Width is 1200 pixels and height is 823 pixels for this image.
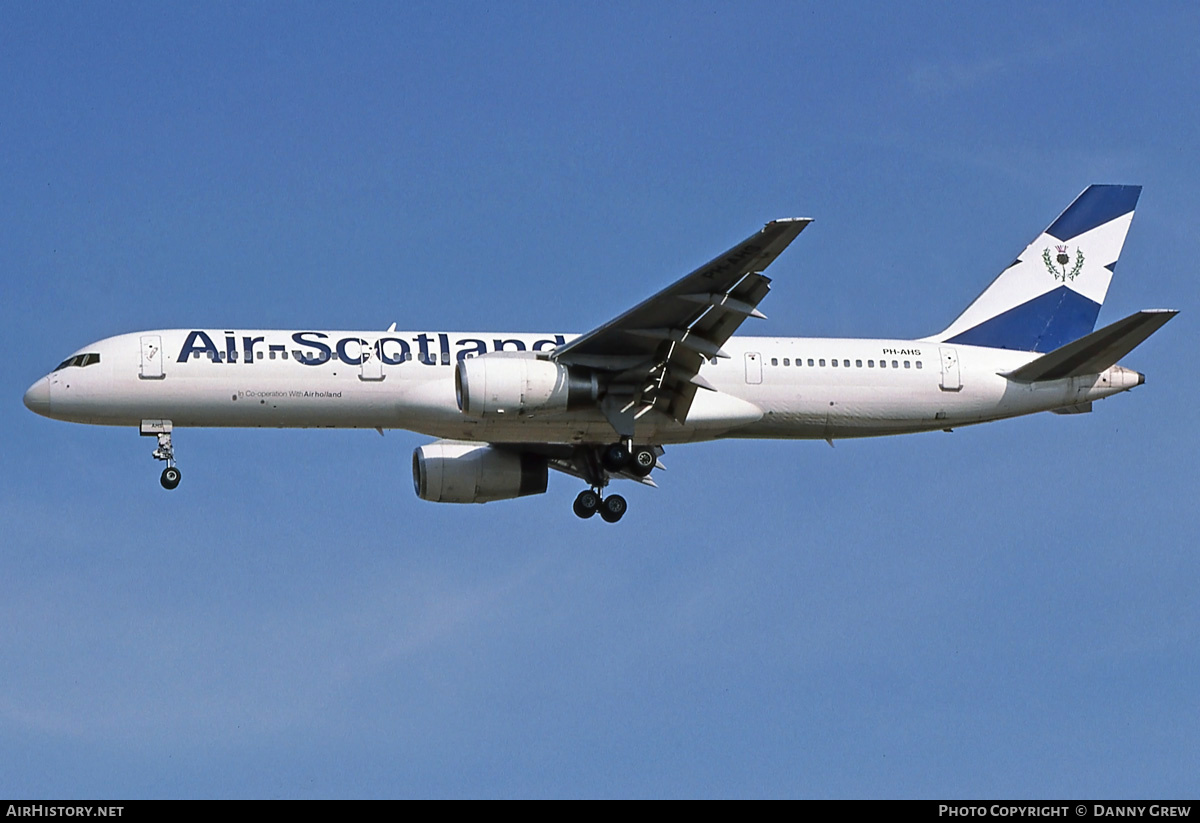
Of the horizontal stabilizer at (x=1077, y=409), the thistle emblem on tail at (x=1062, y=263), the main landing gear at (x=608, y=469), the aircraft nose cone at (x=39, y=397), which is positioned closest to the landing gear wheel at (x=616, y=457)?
the main landing gear at (x=608, y=469)

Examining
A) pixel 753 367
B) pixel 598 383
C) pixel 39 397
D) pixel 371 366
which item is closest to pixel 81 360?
pixel 39 397

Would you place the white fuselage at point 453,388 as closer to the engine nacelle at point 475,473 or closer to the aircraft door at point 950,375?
the aircraft door at point 950,375

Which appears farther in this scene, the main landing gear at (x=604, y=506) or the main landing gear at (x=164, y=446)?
the main landing gear at (x=604, y=506)

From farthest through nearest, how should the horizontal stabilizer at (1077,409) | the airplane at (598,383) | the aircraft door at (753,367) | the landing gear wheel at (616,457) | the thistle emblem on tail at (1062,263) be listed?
the thistle emblem on tail at (1062,263) → the horizontal stabilizer at (1077,409) → the aircraft door at (753,367) → the landing gear wheel at (616,457) → the airplane at (598,383)

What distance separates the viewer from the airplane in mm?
34656

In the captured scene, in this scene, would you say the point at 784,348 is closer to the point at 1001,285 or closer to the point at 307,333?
the point at 1001,285

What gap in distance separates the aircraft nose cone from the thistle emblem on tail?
23972 mm

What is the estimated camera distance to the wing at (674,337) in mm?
32781

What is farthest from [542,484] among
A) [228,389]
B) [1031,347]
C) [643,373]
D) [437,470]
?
[1031,347]

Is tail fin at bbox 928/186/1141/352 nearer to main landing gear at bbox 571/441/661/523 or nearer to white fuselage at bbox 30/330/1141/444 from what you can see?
white fuselage at bbox 30/330/1141/444

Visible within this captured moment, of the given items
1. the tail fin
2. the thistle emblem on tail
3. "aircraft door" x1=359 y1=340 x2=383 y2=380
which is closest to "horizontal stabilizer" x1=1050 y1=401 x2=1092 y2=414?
the tail fin

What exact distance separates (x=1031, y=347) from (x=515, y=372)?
540 inches

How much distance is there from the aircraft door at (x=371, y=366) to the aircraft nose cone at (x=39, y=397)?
680cm

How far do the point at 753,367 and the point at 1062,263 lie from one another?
9.85 m
